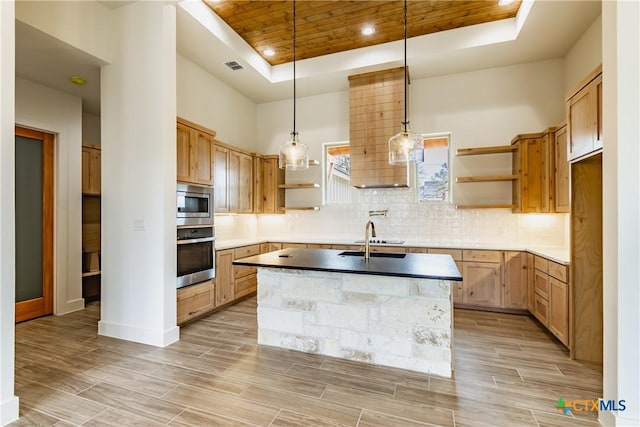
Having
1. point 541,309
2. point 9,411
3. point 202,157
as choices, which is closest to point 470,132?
point 541,309

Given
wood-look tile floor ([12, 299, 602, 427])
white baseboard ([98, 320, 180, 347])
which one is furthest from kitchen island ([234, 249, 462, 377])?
white baseboard ([98, 320, 180, 347])

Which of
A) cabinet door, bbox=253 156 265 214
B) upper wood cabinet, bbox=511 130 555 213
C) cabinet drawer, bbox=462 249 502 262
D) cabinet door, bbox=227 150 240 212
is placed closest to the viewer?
upper wood cabinet, bbox=511 130 555 213

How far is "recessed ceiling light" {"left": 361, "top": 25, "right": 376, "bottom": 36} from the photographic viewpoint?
391 centimetres

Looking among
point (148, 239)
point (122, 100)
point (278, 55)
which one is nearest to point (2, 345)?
point (148, 239)

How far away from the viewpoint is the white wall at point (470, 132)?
4.27m

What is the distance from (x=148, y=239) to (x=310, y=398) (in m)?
2.20

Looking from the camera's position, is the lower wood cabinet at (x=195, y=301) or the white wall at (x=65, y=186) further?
the white wall at (x=65, y=186)

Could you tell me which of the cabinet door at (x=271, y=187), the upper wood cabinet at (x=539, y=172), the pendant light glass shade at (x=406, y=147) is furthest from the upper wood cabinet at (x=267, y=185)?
the upper wood cabinet at (x=539, y=172)

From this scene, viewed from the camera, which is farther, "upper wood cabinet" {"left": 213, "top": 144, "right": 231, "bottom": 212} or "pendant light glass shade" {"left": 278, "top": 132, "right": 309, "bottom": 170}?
"upper wood cabinet" {"left": 213, "top": 144, "right": 231, "bottom": 212}

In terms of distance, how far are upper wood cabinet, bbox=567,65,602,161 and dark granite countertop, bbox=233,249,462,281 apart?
1.43 metres

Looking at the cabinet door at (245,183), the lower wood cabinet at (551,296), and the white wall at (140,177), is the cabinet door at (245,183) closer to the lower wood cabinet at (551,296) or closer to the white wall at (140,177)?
the white wall at (140,177)

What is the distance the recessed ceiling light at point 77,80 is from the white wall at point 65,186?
48 cm

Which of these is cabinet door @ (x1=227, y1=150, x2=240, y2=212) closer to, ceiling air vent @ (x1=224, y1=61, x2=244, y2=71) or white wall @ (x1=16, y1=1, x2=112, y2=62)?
ceiling air vent @ (x1=224, y1=61, x2=244, y2=71)

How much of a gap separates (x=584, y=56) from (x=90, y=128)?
23.0 ft
